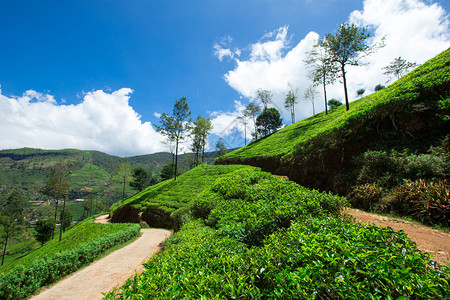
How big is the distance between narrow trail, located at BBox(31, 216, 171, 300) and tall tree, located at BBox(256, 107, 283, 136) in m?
53.6

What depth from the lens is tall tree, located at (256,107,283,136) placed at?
59250 mm

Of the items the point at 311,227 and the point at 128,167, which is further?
the point at 128,167

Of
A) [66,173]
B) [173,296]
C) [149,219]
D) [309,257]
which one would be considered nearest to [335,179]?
[309,257]

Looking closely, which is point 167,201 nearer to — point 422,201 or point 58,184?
point 422,201

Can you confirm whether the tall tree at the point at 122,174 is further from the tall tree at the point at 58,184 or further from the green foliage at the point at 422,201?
the green foliage at the point at 422,201

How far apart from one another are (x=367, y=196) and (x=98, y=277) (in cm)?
1356

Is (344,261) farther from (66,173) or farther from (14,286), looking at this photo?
(66,173)

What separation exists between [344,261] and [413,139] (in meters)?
9.21

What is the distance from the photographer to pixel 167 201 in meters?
21.0

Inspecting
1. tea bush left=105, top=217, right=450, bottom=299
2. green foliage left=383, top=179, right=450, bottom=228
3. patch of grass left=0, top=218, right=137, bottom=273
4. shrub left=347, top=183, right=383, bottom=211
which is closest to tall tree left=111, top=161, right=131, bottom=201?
patch of grass left=0, top=218, right=137, bottom=273

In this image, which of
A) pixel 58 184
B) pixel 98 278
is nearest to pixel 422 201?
pixel 98 278

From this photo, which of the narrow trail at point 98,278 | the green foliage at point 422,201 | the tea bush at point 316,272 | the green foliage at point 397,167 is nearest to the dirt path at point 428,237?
the green foliage at point 422,201

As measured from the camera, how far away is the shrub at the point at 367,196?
6.99 m

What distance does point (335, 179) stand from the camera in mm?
9625
